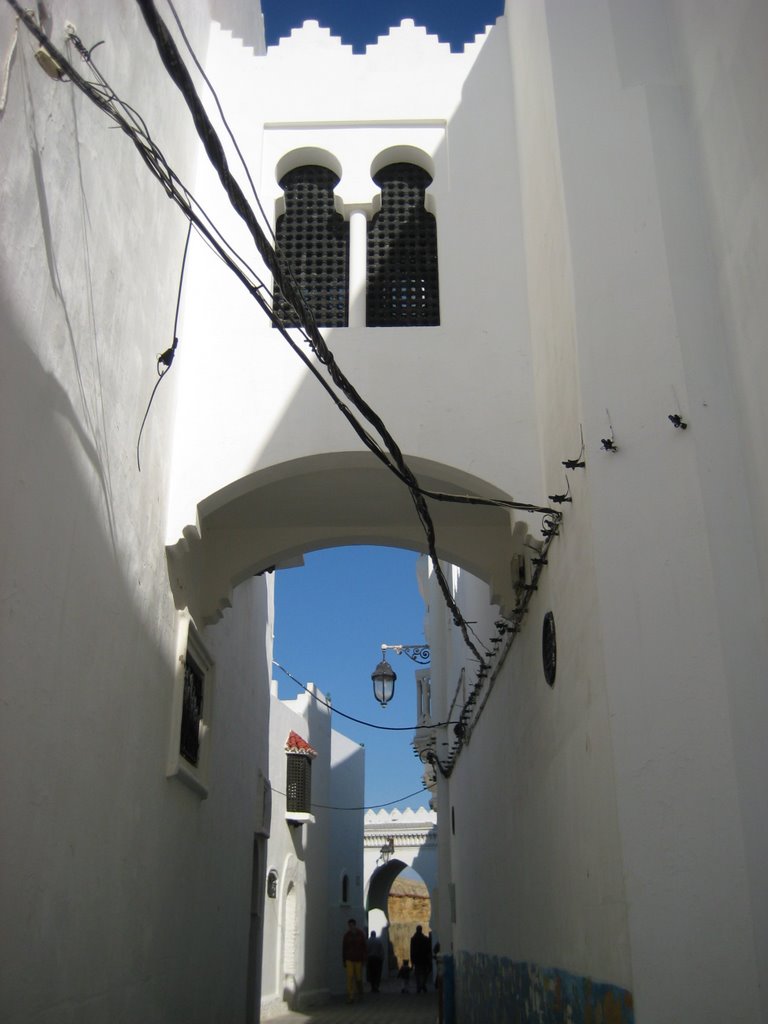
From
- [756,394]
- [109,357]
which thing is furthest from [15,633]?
[756,394]

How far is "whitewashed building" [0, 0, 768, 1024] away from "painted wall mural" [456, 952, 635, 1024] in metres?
0.04

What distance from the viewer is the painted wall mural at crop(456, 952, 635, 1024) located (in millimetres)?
3934

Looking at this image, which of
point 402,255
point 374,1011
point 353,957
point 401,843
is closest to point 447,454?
point 402,255

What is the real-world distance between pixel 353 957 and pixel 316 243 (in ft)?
48.8

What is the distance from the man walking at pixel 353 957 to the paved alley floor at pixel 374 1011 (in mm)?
221

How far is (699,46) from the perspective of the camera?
495 centimetres

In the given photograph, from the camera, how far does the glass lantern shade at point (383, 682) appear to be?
1171 cm

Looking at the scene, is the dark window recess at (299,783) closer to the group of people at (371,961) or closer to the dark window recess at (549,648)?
the group of people at (371,961)

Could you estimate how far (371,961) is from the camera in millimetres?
20359

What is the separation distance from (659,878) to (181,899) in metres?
3.83

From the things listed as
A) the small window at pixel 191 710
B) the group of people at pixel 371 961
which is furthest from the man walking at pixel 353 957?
the small window at pixel 191 710

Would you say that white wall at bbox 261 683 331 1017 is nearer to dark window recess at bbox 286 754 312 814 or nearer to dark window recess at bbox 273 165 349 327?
dark window recess at bbox 286 754 312 814

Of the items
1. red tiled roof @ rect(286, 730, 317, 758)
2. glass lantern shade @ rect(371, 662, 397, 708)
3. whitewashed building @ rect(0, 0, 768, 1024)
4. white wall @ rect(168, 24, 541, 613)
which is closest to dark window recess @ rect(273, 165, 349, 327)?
whitewashed building @ rect(0, 0, 768, 1024)

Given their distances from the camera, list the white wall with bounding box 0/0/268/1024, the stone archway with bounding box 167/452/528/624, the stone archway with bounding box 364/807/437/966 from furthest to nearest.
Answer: the stone archway with bounding box 364/807/437/966 → the stone archway with bounding box 167/452/528/624 → the white wall with bounding box 0/0/268/1024
